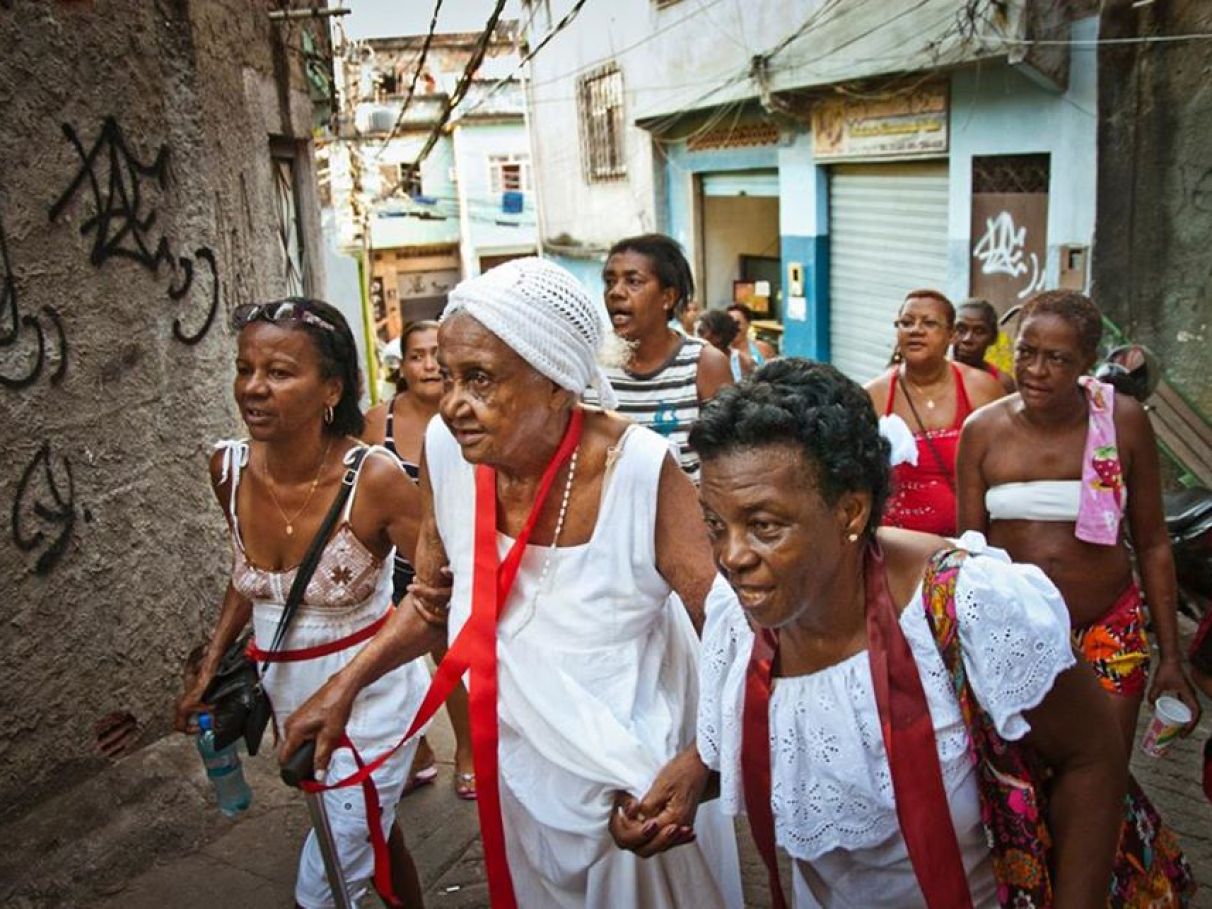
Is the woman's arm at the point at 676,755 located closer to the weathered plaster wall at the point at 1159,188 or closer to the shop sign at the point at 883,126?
the weathered plaster wall at the point at 1159,188

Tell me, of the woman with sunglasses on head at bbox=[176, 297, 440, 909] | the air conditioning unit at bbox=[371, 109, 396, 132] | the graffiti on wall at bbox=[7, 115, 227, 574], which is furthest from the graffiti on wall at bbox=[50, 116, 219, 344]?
the air conditioning unit at bbox=[371, 109, 396, 132]

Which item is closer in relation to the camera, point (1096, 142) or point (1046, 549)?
point (1046, 549)

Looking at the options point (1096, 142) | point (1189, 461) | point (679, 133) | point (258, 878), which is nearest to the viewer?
point (258, 878)

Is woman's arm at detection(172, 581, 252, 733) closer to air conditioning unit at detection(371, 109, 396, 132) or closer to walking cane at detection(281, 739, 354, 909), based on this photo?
walking cane at detection(281, 739, 354, 909)

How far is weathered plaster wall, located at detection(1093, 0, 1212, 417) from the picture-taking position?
6465 mm

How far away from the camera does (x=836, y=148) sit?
11320 millimetres

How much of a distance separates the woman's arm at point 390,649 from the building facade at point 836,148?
6.57 metres

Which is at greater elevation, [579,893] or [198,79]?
[198,79]

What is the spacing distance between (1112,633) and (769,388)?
1.92 m

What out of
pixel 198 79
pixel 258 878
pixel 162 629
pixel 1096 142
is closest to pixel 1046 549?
pixel 258 878

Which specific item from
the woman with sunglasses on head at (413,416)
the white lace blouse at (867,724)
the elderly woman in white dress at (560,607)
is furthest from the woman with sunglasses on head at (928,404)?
the white lace blouse at (867,724)

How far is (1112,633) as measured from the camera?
3.01 m

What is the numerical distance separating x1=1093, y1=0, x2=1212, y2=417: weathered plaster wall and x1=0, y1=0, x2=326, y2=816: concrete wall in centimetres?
581

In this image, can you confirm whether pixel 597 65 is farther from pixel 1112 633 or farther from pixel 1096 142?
pixel 1112 633
